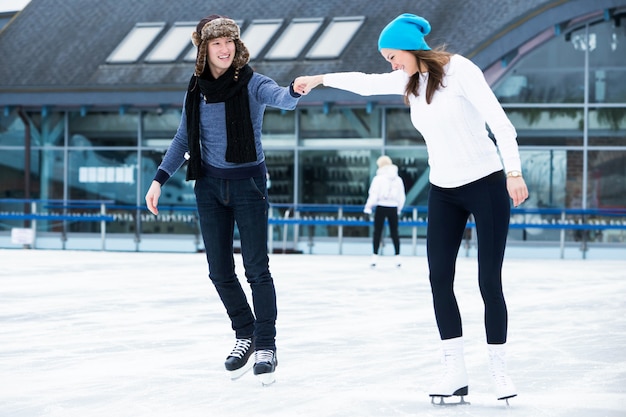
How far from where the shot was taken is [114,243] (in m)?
23.8

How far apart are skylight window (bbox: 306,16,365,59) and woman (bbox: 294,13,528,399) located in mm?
17705

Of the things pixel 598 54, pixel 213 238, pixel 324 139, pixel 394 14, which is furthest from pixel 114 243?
pixel 213 238

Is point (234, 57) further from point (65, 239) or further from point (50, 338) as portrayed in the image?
point (65, 239)

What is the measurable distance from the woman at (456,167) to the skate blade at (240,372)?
1113mm

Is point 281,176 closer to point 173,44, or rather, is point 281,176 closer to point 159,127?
point 159,127

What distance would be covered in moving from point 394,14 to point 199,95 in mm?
17873

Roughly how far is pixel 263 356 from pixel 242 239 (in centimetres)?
56

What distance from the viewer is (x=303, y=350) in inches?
276

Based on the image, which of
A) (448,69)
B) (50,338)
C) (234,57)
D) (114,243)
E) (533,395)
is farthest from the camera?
(114,243)

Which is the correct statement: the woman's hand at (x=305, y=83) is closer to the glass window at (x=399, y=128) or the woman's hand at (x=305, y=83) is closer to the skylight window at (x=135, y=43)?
the glass window at (x=399, y=128)

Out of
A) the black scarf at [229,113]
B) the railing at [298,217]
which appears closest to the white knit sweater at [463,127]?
the black scarf at [229,113]

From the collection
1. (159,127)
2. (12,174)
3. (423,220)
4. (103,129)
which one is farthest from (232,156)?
(12,174)

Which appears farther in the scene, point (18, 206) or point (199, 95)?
point (18, 206)

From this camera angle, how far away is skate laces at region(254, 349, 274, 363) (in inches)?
225
